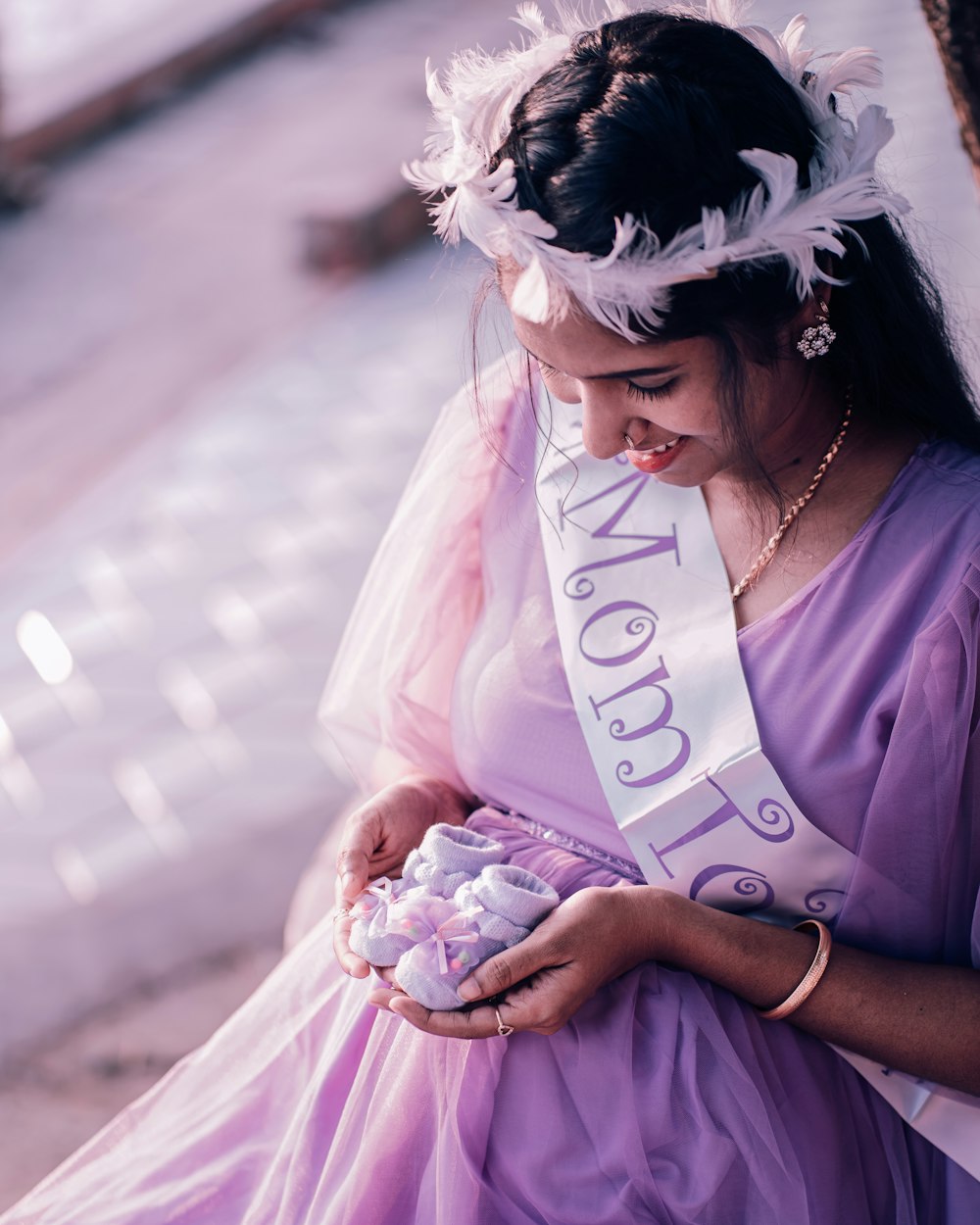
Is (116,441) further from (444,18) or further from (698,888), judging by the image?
(444,18)

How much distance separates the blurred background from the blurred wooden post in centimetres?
11

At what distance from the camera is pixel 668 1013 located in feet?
4.42

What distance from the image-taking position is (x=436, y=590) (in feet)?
5.67

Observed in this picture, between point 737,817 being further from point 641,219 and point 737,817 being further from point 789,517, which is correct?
point 641,219

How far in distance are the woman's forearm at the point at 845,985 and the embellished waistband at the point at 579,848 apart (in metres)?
0.13

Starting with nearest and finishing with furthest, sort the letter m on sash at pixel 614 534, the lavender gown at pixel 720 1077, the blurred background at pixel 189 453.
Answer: the lavender gown at pixel 720 1077 < the letter m on sash at pixel 614 534 < the blurred background at pixel 189 453

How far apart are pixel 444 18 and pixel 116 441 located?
16.8 feet

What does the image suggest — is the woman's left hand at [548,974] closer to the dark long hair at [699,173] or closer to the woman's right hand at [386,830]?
the woman's right hand at [386,830]

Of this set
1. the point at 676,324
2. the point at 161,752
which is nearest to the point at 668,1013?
the point at 676,324

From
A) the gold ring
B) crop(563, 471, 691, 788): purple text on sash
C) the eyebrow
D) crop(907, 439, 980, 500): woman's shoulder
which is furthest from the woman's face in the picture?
the gold ring

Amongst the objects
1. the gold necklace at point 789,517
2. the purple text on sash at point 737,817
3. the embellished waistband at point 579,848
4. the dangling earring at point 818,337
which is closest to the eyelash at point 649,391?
the dangling earring at point 818,337

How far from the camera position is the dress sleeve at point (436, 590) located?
1.72 m

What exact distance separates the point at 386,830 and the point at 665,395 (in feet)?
2.15

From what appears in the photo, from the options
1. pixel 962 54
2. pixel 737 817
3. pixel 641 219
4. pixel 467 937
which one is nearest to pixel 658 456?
pixel 641 219
